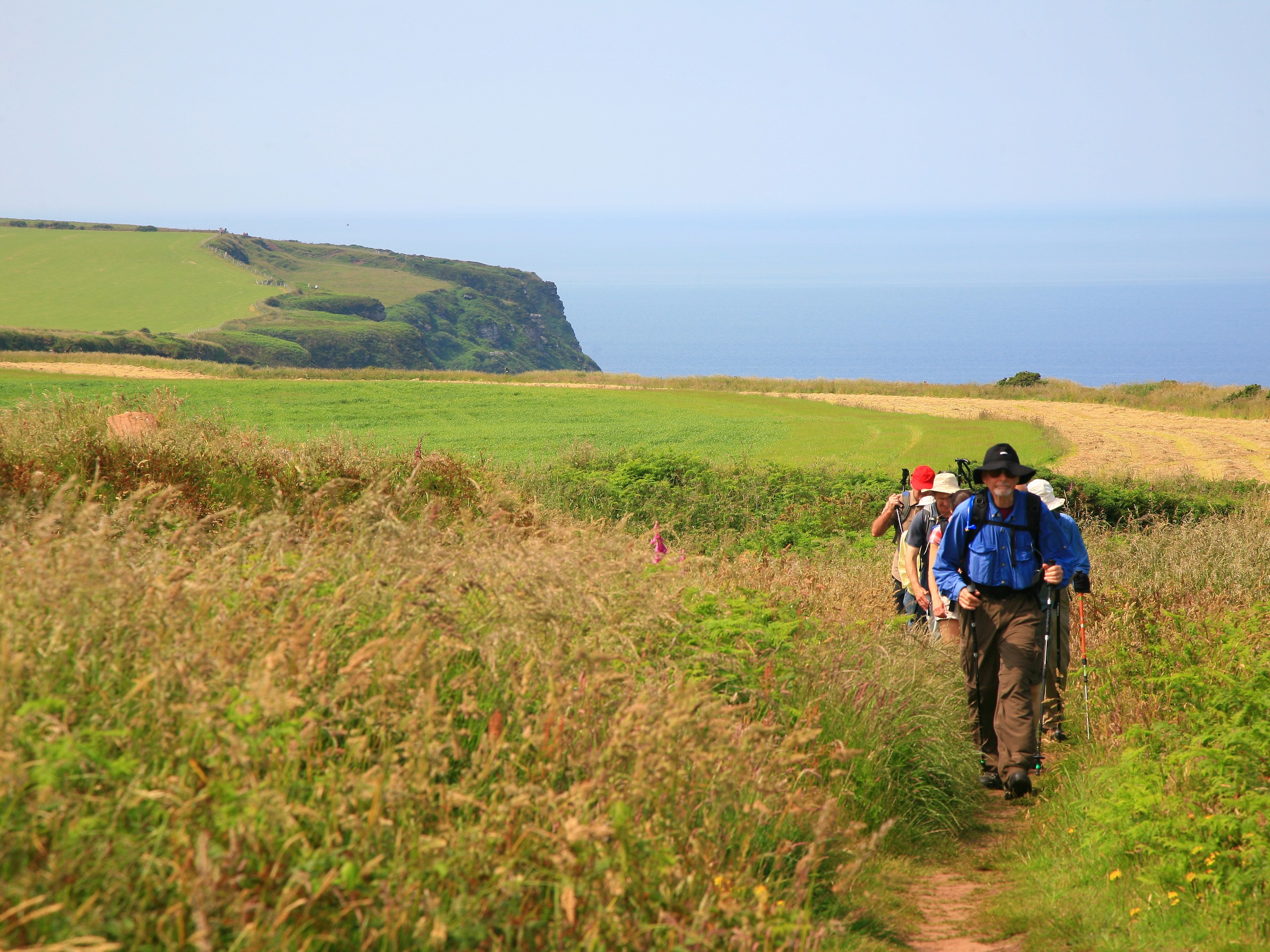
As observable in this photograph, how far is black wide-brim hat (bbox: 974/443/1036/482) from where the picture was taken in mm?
A: 7000

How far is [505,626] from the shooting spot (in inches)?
169

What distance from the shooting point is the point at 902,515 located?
9.70m

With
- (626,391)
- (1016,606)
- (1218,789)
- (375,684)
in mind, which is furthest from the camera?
(626,391)

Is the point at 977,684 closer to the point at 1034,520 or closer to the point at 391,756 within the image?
the point at 1034,520

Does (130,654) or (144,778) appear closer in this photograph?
(144,778)

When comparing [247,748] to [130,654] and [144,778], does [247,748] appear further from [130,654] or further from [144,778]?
[130,654]

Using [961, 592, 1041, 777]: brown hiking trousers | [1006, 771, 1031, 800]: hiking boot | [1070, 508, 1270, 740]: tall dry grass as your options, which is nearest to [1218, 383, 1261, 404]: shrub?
[1070, 508, 1270, 740]: tall dry grass

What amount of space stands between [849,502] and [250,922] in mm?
16698

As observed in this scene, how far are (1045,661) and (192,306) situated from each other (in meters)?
144

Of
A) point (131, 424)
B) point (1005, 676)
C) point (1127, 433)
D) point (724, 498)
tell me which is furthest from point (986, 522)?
point (1127, 433)

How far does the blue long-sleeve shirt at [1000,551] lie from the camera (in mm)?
7043

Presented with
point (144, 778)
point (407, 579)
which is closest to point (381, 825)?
point (144, 778)

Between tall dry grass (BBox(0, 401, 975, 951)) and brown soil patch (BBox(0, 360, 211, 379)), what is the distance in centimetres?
3787

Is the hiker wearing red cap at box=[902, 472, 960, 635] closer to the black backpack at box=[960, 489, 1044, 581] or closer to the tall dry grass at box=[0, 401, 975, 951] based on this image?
the black backpack at box=[960, 489, 1044, 581]
